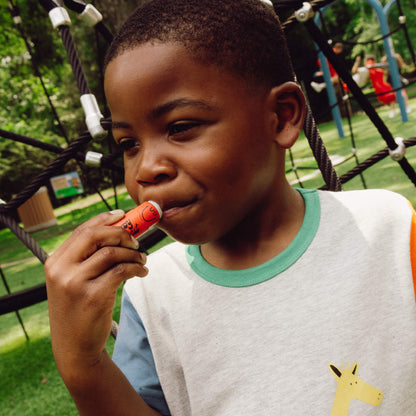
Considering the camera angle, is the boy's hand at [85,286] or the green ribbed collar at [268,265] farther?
the green ribbed collar at [268,265]

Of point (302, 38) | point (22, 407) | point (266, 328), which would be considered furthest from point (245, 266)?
point (302, 38)

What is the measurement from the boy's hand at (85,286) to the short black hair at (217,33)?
406 millimetres

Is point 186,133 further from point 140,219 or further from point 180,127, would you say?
point 140,219

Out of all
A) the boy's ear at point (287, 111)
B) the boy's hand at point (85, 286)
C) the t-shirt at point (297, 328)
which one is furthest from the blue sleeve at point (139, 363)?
the boy's ear at point (287, 111)

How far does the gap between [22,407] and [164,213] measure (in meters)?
2.34

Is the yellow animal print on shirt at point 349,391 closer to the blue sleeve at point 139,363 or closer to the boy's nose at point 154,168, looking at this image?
the blue sleeve at point 139,363

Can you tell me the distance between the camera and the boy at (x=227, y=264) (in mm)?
837

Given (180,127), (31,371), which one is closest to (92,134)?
(180,127)

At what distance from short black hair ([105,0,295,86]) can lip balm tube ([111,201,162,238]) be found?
0.32 m

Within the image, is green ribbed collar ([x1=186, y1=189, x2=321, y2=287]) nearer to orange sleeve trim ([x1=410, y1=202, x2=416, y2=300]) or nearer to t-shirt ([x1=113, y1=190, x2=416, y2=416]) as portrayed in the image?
t-shirt ([x1=113, y1=190, x2=416, y2=416])

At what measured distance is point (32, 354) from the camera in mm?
3246

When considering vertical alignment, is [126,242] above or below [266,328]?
above

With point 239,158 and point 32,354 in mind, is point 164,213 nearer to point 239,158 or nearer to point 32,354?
point 239,158

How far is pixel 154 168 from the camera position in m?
0.84
